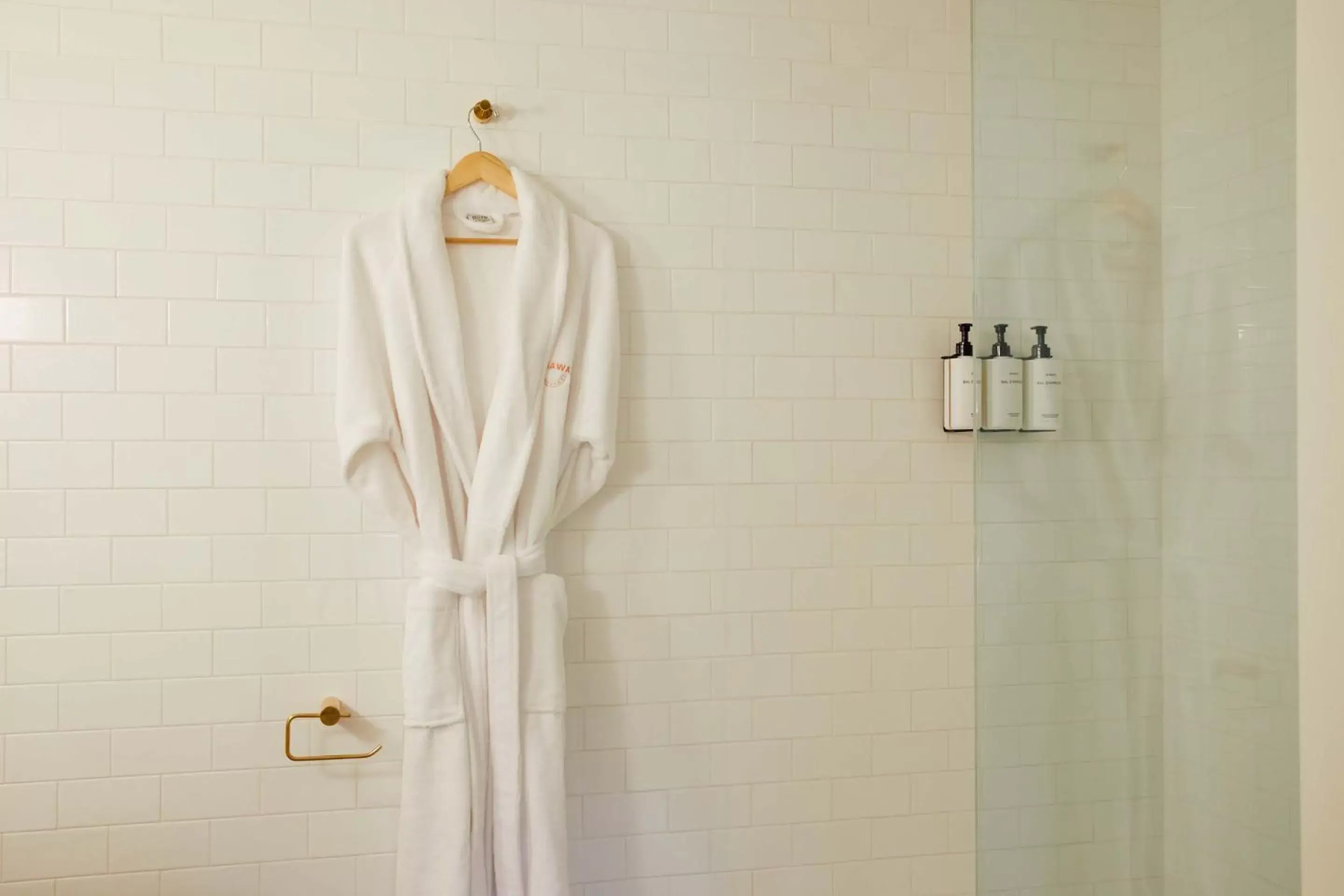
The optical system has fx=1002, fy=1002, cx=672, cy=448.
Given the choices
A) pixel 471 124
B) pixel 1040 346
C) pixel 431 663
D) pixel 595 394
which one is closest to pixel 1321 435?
pixel 1040 346

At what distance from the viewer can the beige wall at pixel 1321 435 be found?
106 centimetres

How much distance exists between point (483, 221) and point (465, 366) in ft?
0.99

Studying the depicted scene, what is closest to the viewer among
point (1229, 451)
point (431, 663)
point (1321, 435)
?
point (1321, 435)

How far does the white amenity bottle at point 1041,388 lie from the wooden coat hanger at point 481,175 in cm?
105

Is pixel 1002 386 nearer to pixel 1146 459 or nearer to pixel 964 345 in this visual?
pixel 1146 459

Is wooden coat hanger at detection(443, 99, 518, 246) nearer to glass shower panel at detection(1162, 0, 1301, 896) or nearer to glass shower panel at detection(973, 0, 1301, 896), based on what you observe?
glass shower panel at detection(973, 0, 1301, 896)

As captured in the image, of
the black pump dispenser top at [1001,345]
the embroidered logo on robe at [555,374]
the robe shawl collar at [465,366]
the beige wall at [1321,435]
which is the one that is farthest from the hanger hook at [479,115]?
the beige wall at [1321,435]

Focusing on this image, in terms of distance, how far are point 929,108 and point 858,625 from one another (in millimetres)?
1182

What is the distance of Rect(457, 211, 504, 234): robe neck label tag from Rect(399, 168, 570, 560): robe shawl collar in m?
0.06

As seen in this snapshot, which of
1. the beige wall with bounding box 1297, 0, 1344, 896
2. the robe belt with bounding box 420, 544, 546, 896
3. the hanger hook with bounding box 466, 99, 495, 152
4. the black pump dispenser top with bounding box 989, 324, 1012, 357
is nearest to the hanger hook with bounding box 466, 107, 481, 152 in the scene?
the hanger hook with bounding box 466, 99, 495, 152

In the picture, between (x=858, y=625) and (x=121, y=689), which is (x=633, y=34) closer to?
(x=858, y=625)

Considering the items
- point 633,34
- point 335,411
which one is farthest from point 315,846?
point 633,34

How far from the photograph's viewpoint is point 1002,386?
62.9 inches

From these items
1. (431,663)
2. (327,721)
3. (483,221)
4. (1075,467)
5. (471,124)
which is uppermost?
(471,124)
